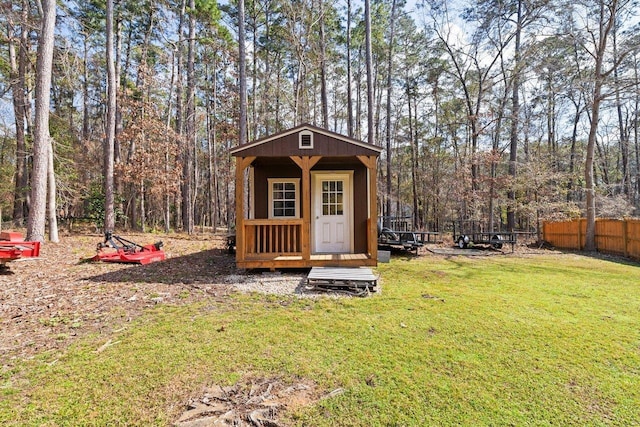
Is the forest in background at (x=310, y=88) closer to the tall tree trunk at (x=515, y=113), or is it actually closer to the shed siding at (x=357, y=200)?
the tall tree trunk at (x=515, y=113)

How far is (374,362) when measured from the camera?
9.31 ft

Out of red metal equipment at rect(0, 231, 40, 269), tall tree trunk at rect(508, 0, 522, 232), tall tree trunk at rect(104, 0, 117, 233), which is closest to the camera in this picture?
red metal equipment at rect(0, 231, 40, 269)

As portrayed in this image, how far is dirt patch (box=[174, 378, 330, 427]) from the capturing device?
2053 mm

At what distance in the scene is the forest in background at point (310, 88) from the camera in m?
11.9

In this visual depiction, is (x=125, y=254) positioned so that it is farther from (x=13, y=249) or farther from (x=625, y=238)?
(x=625, y=238)

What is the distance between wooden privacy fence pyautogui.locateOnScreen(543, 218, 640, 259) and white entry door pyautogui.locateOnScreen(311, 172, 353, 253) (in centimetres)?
982

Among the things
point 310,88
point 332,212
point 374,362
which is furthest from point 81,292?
point 310,88

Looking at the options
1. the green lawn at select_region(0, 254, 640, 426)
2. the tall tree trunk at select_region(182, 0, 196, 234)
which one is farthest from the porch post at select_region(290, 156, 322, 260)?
the tall tree trunk at select_region(182, 0, 196, 234)

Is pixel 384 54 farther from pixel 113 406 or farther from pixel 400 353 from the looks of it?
pixel 113 406

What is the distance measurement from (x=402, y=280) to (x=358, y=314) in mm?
2454

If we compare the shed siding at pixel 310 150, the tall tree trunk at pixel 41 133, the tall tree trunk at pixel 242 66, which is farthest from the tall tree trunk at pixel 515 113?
the tall tree trunk at pixel 41 133

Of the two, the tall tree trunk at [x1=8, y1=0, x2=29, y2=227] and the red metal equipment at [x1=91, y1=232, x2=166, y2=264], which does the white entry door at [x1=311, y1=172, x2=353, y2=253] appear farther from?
the tall tree trunk at [x1=8, y1=0, x2=29, y2=227]

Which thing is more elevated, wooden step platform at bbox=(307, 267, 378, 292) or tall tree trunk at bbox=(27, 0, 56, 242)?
tall tree trunk at bbox=(27, 0, 56, 242)

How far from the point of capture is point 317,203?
771 centimetres
